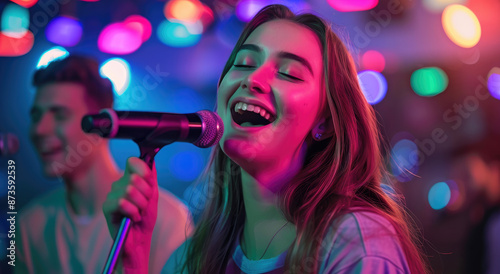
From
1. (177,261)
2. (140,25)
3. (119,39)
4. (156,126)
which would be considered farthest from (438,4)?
(156,126)

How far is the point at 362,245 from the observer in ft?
3.43

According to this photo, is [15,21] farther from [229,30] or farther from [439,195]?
[439,195]

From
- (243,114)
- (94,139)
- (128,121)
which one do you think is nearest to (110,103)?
(94,139)

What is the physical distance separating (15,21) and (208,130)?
3.60ft

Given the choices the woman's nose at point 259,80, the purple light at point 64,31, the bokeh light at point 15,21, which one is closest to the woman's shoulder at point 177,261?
the woman's nose at point 259,80

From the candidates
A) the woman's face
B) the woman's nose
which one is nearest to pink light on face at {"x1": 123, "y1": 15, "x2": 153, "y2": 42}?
the woman's face

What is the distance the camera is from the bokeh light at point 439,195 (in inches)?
101

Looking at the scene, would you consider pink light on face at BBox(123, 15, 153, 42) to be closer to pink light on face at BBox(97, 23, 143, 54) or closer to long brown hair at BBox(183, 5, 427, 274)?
pink light on face at BBox(97, 23, 143, 54)

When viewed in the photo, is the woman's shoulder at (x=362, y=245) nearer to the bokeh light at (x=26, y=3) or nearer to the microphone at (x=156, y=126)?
the microphone at (x=156, y=126)

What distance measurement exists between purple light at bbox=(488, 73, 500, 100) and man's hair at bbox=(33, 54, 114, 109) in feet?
7.03

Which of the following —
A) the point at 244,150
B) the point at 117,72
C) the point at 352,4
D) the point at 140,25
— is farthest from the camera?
the point at 352,4

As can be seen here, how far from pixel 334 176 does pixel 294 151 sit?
0.15m

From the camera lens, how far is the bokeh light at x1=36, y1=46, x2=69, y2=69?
1576 mm

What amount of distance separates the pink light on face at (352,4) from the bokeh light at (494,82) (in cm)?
89
